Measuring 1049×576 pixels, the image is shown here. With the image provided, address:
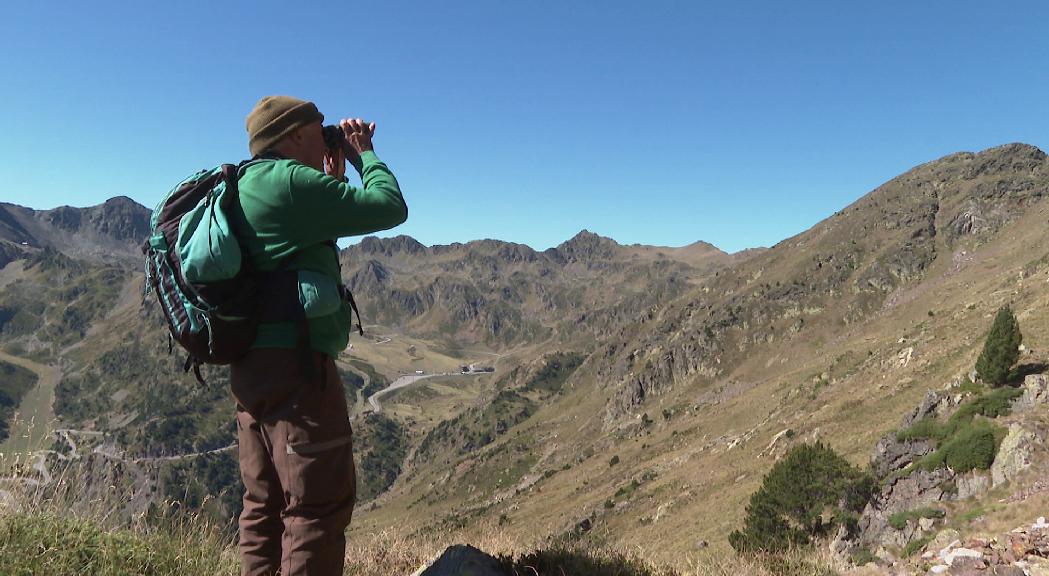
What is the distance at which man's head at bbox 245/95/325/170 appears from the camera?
3.53 metres

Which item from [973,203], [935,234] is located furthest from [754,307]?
[973,203]

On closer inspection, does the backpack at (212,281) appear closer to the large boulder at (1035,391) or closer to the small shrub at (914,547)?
the small shrub at (914,547)

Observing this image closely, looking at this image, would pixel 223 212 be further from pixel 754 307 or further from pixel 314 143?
pixel 754 307

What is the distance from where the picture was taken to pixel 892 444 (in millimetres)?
34375

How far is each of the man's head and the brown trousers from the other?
1340mm

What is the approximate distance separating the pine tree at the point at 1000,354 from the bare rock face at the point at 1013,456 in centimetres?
1146

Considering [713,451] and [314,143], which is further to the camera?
[713,451]

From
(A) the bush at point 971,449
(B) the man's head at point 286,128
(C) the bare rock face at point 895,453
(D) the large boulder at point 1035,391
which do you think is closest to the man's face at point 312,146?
(B) the man's head at point 286,128

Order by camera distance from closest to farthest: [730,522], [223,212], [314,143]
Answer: [223,212], [314,143], [730,522]

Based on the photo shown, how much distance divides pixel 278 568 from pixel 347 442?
50.9 inches

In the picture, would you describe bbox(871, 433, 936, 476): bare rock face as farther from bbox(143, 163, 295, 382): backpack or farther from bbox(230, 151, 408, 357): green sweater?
bbox(143, 163, 295, 382): backpack

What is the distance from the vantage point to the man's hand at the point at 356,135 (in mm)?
3859

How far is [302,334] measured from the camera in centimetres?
318

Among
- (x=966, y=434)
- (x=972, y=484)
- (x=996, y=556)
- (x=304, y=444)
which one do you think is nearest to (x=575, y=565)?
(x=304, y=444)
